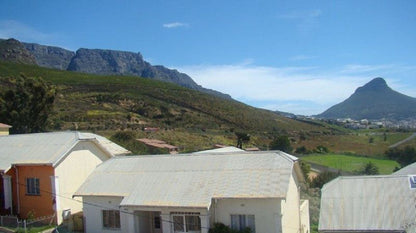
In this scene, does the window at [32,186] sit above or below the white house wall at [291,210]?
above

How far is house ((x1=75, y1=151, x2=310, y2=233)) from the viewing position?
1908cm

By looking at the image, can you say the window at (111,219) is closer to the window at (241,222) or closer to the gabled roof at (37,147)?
the gabled roof at (37,147)

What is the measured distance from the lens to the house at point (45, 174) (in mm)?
24328

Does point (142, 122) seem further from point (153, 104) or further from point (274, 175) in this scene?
point (274, 175)

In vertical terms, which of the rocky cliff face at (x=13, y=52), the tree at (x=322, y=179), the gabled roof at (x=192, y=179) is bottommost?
the tree at (x=322, y=179)

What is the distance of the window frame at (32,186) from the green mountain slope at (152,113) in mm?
28786

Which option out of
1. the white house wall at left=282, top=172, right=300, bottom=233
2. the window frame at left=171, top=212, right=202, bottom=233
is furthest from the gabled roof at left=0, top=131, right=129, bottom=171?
the white house wall at left=282, top=172, right=300, bottom=233

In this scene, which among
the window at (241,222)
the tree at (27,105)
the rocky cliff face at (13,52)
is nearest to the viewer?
the window at (241,222)

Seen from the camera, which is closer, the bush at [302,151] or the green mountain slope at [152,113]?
the bush at [302,151]

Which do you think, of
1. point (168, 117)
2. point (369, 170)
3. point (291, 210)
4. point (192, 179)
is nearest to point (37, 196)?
point (192, 179)

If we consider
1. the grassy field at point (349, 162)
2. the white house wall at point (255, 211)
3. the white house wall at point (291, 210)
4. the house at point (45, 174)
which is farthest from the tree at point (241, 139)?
the white house wall at point (255, 211)

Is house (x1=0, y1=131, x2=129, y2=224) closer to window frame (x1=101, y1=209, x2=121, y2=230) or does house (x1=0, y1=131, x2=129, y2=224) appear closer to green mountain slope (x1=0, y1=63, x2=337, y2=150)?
window frame (x1=101, y1=209, x2=121, y2=230)

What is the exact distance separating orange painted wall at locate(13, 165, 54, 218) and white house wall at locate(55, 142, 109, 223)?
1.98 ft

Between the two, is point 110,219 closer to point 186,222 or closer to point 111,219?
point 111,219
